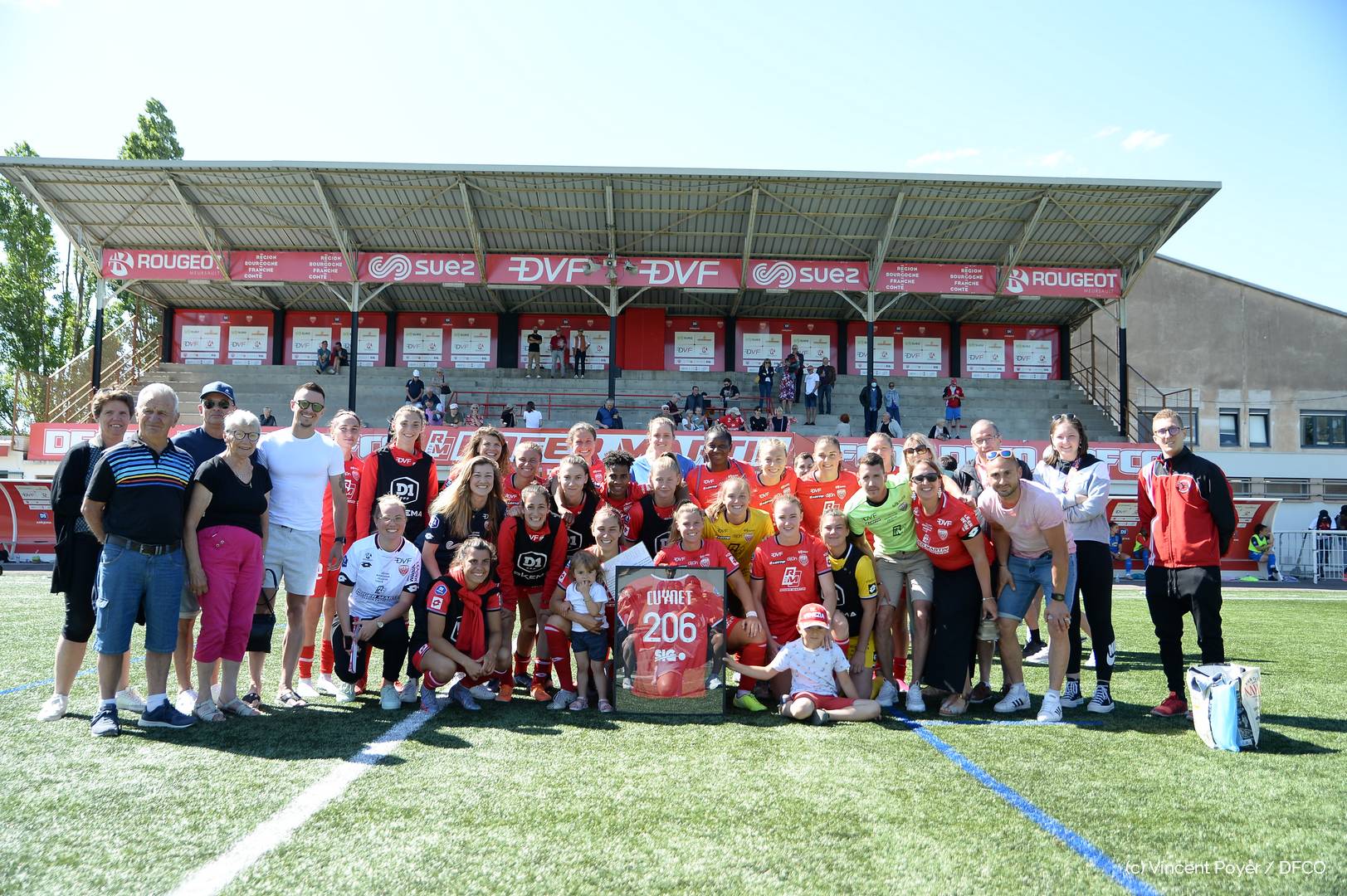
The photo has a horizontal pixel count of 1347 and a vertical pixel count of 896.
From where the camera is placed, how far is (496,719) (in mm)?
5074

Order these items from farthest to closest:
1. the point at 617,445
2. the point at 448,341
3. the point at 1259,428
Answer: the point at 1259,428 < the point at 448,341 < the point at 617,445

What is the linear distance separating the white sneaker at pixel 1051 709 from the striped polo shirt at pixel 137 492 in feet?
17.3

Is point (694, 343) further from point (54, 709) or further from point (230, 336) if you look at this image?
point (54, 709)

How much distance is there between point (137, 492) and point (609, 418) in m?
15.9

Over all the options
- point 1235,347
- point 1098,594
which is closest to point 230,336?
point 1098,594

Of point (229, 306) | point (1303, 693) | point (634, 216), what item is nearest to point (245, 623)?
point (1303, 693)

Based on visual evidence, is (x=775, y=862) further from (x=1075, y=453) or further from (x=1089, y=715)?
(x=1075, y=453)

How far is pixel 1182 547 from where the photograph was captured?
17.8 feet

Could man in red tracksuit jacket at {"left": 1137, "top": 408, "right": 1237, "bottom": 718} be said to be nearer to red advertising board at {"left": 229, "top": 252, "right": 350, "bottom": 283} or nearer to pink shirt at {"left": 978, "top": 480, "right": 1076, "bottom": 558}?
pink shirt at {"left": 978, "top": 480, "right": 1076, "bottom": 558}

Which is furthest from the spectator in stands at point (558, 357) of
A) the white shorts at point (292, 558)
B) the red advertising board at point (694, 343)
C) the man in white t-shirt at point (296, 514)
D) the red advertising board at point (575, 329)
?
the white shorts at point (292, 558)

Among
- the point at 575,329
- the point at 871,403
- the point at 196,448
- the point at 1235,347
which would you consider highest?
the point at 1235,347

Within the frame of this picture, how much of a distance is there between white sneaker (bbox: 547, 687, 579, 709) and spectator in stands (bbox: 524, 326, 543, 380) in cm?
2050

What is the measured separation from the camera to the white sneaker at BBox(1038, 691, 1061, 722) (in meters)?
5.20
